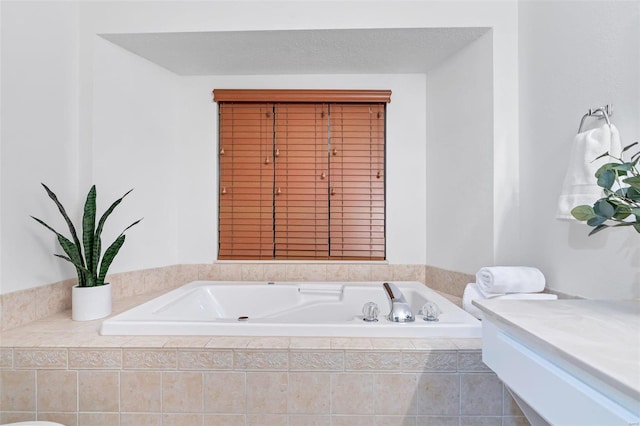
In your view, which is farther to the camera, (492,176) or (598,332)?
(492,176)

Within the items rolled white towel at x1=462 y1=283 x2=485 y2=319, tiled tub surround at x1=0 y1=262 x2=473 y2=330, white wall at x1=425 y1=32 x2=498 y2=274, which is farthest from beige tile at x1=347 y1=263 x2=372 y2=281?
Result: rolled white towel at x1=462 y1=283 x2=485 y2=319

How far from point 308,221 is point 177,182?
103cm

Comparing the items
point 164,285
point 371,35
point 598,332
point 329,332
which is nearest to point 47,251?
point 164,285

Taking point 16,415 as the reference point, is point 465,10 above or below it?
above

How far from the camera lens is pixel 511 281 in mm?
1527

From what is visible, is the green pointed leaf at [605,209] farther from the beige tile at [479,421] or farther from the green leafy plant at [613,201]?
the beige tile at [479,421]

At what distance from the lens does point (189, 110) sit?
2.44 meters

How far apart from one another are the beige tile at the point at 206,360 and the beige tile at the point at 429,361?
0.68 metres

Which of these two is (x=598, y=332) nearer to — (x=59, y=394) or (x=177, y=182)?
(x=59, y=394)

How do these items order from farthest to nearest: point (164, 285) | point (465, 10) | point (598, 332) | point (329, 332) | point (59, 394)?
1. point (164, 285)
2. point (465, 10)
3. point (329, 332)
4. point (59, 394)
5. point (598, 332)

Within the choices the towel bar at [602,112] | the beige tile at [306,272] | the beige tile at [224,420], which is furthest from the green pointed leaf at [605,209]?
the beige tile at [306,272]

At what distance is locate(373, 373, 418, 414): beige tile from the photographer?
1.23 metres

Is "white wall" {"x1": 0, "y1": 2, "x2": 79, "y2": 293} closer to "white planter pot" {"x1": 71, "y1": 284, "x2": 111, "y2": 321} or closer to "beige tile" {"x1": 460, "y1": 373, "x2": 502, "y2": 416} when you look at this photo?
"white planter pot" {"x1": 71, "y1": 284, "x2": 111, "y2": 321}

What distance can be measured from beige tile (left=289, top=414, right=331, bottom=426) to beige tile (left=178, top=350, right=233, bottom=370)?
315 millimetres
